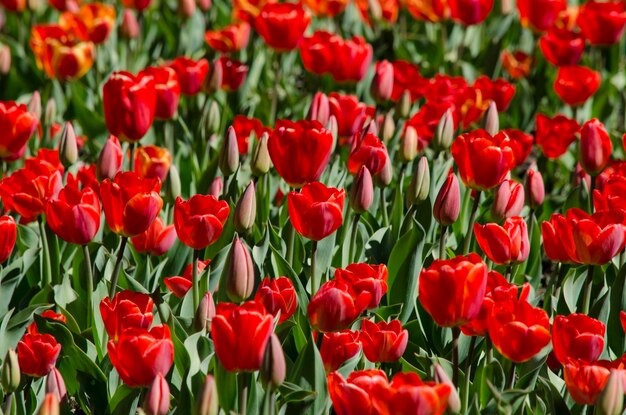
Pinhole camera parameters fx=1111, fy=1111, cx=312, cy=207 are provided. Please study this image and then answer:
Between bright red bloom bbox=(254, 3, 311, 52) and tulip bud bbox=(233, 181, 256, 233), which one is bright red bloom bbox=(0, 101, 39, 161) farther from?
bright red bloom bbox=(254, 3, 311, 52)

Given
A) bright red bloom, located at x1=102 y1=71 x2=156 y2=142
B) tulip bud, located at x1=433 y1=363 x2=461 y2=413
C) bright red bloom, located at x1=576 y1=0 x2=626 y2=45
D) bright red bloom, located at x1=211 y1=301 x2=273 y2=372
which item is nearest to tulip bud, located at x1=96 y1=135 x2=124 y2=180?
bright red bloom, located at x1=102 y1=71 x2=156 y2=142

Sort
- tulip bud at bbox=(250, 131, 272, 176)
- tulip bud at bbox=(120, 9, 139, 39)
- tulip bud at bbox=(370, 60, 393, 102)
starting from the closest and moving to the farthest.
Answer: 1. tulip bud at bbox=(250, 131, 272, 176)
2. tulip bud at bbox=(370, 60, 393, 102)
3. tulip bud at bbox=(120, 9, 139, 39)

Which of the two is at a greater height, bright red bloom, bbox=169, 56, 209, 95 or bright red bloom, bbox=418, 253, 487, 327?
bright red bloom, bbox=418, 253, 487, 327

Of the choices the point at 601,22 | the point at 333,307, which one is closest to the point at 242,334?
the point at 333,307

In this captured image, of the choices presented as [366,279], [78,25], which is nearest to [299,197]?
[366,279]

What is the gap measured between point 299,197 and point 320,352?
1.15ft

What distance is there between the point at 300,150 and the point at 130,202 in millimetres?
469

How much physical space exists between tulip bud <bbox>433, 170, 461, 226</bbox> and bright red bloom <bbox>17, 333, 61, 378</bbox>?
3.30 ft

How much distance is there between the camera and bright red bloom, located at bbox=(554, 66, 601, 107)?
4094 mm

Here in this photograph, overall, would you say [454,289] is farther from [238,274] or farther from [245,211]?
[245,211]

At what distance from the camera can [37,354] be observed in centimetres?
226

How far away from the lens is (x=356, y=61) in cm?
395

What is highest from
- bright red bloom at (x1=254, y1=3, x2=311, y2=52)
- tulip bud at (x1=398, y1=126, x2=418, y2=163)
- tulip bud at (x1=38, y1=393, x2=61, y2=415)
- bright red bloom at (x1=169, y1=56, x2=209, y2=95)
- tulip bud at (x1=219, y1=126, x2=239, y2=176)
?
tulip bud at (x1=38, y1=393, x2=61, y2=415)

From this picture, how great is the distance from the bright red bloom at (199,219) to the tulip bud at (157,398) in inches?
22.7
